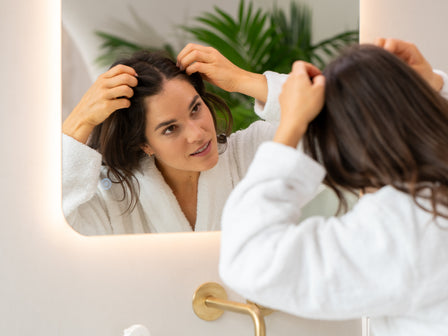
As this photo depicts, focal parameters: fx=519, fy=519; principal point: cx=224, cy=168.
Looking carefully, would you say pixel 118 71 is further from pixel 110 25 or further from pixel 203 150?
pixel 203 150

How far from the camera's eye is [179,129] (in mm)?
1040

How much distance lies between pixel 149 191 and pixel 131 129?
0.43 feet

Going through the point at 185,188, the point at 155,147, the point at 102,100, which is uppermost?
the point at 102,100

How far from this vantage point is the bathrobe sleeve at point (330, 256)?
2.12 feet

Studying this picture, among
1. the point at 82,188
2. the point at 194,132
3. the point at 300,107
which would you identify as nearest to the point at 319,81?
the point at 300,107

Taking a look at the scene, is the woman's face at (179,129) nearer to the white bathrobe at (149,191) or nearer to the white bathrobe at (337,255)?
the white bathrobe at (149,191)

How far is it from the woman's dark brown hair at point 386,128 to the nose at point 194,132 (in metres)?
0.38

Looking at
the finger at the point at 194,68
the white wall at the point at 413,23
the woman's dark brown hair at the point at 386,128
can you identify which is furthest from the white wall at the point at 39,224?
the white wall at the point at 413,23

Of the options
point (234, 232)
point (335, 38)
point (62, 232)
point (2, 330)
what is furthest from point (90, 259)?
point (335, 38)

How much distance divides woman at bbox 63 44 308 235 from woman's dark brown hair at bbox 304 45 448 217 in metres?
0.36

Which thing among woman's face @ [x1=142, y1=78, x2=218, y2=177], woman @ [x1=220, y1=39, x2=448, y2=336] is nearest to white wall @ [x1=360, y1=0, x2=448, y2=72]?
woman's face @ [x1=142, y1=78, x2=218, y2=177]

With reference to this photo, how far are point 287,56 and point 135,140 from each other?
0.40m

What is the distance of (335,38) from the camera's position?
1.21 m

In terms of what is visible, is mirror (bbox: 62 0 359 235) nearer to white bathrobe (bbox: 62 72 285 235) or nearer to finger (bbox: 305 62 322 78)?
white bathrobe (bbox: 62 72 285 235)
